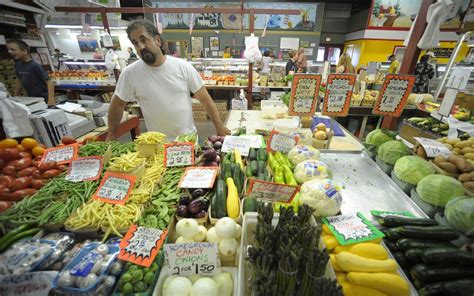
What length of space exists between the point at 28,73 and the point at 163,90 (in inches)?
151

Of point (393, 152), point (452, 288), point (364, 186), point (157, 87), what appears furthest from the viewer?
point (157, 87)

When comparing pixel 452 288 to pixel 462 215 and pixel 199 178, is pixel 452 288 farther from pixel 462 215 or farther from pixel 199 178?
pixel 199 178

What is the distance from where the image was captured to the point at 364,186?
183 cm

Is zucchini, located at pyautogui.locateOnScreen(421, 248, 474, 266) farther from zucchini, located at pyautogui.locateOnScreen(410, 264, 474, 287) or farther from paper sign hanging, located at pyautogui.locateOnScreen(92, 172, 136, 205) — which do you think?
paper sign hanging, located at pyautogui.locateOnScreen(92, 172, 136, 205)

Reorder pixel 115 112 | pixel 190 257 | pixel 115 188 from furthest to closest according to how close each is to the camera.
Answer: pixel 115 112 < pixel 115 188 < pixel 190 257

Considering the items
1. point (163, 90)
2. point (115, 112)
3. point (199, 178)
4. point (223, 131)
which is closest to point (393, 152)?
point (199, 178)

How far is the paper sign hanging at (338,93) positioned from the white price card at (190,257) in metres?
1.70

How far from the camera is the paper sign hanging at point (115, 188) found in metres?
1.63

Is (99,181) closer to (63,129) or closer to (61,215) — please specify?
(61,215)

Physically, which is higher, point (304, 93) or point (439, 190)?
point (304, 93)

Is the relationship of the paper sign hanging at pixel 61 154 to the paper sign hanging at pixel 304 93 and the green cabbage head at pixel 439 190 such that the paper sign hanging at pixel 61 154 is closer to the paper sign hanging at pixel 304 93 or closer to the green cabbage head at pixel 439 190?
the paper sign hanging at pixel 304 93

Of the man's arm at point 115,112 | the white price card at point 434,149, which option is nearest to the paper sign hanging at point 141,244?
the man's arm at point 115,112

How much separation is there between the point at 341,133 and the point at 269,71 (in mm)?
5264

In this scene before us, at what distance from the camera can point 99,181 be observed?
186 centimetres
